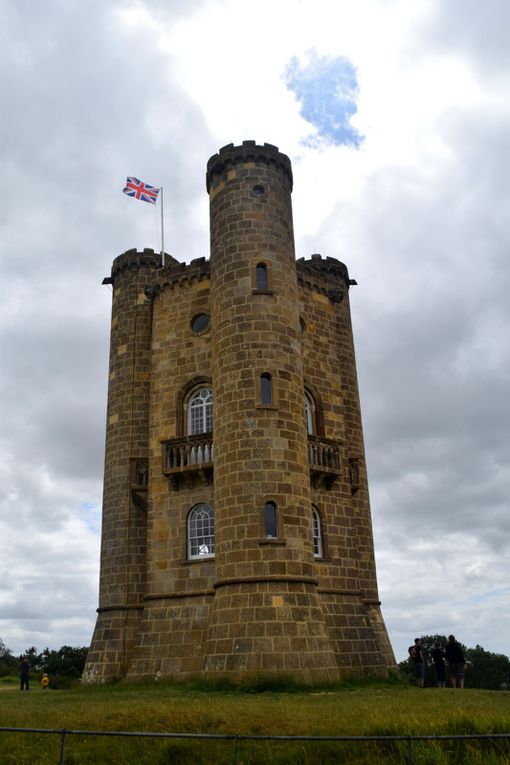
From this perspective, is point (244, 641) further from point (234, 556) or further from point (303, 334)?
point (303, 334)

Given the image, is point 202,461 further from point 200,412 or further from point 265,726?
point 265,726

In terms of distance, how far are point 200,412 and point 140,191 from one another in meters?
11.7

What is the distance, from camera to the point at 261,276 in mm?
24906

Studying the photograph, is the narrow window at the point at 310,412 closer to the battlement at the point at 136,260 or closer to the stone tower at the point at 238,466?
the stone tower at the point at 238,466

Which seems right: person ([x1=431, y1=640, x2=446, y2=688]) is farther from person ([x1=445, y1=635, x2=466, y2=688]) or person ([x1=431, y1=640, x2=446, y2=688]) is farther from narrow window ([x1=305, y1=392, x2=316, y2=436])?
narrow window ([x1=305, y1=392, x2=316, y2=436])

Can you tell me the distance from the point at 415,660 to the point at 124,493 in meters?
12.1

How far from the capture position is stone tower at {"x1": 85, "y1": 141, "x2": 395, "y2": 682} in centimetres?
2102

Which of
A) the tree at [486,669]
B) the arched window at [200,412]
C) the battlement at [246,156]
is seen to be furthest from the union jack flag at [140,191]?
the tree at [486,669]

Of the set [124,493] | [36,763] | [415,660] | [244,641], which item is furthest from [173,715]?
[124,493]

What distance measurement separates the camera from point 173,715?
12.9m

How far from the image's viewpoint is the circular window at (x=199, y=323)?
90.5 feet

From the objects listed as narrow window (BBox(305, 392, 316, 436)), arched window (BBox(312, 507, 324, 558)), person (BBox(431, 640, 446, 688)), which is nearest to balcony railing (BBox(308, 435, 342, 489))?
arched window (BBox(312, 507, 324, 558))

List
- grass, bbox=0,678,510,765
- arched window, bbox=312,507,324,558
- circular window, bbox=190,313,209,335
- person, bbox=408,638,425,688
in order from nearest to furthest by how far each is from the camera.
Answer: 1. grass, bbox=0,678,510,765
2. person, bbox=408,638,425,688
3. arched window, bbox=312,507,324,558
4. circular window, bbox=190,313,209,335

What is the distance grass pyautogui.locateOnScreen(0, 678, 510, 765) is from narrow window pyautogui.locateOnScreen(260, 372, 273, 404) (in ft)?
31.9
